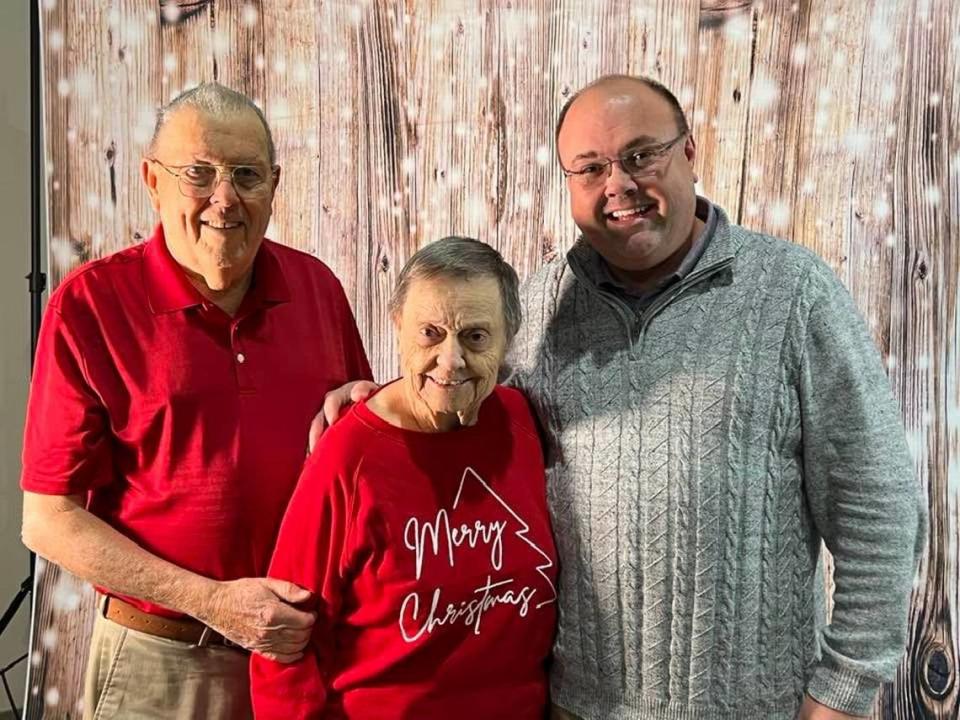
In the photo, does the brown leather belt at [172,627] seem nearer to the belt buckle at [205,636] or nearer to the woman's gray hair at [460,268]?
the belt buckle at [205,636]

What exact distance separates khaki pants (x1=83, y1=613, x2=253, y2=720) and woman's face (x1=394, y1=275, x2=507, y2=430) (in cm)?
64

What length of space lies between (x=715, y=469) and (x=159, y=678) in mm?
1052

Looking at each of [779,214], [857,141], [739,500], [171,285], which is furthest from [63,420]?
[857,141]

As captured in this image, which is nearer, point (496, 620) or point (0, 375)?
point (496, 620)

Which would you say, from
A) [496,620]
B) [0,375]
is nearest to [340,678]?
[496,620]

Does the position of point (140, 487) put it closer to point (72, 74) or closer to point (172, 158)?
point (172, 158)

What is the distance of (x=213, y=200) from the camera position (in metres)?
1.30

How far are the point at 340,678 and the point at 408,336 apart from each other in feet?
1.89

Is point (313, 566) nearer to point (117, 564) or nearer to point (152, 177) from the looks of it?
point (117, 564)

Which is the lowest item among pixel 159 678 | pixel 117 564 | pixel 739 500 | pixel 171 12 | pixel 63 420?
pixel 159 678

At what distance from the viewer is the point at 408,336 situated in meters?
1.27

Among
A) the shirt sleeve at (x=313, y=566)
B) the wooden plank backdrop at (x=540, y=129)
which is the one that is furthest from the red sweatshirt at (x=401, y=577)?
the wooden plank backdrop at (x=540, y=129)

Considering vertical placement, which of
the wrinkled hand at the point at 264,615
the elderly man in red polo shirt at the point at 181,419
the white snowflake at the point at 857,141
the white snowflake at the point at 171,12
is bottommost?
the wrinkled hand at the point at 264,615

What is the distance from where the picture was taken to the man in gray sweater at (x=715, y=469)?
1.25 m
